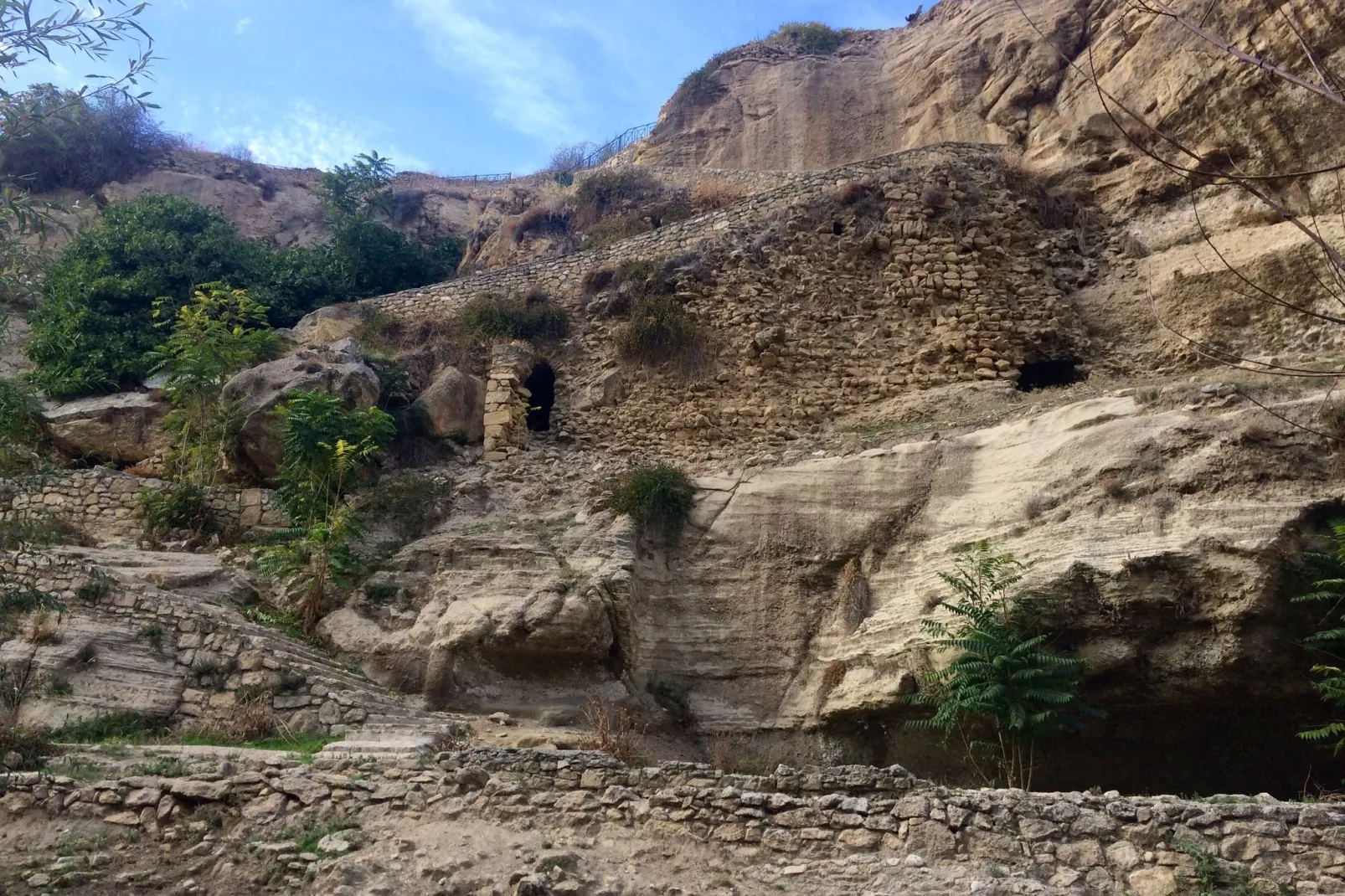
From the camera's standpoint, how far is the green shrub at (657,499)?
11.2 m

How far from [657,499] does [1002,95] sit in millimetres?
12528

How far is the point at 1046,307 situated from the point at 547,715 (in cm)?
911

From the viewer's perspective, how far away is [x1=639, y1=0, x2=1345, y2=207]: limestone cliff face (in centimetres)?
1327

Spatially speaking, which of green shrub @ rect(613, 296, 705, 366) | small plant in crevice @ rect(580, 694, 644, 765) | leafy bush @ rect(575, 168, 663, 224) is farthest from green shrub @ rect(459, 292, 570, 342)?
small plant in crevice @ rect(580, 694, 644, 765)

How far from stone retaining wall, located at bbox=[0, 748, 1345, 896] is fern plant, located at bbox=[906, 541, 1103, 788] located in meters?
1.40

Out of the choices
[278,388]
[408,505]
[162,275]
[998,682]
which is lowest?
[998,682]

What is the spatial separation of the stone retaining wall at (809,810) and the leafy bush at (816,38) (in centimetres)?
2361

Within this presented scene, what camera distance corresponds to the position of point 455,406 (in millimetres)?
15117

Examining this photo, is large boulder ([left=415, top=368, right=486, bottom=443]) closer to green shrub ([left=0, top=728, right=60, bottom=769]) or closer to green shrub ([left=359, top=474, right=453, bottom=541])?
green shrub ([left=359, top=474, right=453, bottom=541])

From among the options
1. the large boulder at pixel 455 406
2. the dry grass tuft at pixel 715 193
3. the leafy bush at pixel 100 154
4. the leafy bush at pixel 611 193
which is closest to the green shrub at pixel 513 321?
the large boulder at pixel 455 406

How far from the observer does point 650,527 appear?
36.8 feet

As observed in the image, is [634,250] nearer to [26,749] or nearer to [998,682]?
[998,682]

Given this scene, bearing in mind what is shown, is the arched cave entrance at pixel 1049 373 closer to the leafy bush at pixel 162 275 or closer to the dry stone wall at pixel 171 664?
the dry stone wall at pixel 171 664

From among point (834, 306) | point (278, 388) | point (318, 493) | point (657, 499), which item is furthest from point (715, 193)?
point (318, 493)
